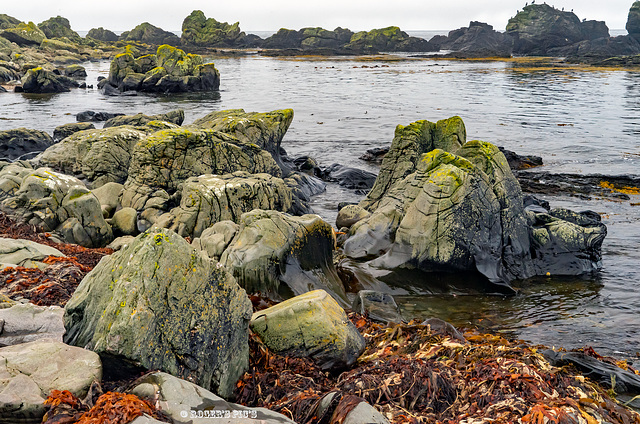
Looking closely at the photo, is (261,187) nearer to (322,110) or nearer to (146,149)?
(146,149)

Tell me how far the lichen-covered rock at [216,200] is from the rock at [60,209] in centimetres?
158

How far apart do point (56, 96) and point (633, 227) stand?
133ft

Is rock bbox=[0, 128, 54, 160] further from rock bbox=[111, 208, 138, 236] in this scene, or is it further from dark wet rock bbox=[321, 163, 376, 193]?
dark wet rock bbox=[321, 163, 376, 193]

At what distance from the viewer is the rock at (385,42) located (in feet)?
364

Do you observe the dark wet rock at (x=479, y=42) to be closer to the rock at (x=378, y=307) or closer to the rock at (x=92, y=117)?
the rock at (x=92, y=117)

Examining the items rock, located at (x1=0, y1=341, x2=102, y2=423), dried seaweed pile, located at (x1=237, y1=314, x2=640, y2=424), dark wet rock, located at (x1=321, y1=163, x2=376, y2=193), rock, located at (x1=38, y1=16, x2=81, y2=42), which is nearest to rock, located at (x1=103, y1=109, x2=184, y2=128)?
dark wet rock, located at (x1=321, y1=163, x2=376, y2=193)

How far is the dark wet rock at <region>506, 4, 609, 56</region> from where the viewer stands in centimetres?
9825

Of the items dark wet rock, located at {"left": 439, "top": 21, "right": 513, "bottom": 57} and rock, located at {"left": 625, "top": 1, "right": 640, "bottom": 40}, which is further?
dark wet rock, located at {"left": 439, "top": 21, "right": 513, "bottom": 57}

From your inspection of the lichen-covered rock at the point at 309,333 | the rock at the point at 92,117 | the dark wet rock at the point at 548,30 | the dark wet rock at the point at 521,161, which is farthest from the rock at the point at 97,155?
the dark wet rock at the point at 548,30

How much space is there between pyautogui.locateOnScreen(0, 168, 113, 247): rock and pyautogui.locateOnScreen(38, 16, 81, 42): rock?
103m

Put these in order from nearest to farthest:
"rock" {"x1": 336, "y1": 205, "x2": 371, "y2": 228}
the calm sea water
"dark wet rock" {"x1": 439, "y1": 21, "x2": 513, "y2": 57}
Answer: the calm sea water, "rock" {"x1": 336, "y1": 205, "x2": 371, "y2": 228}, "dark wet rock" {"x1": 439, "y1": 21, "x2": 513, "y2": 57}

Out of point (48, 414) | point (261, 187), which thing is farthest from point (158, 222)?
point (48, 414)

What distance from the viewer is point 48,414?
370cm

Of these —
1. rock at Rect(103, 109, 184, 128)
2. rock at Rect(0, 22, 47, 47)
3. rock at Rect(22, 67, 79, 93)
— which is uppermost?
rock at Rect(0, 22, 47, 47)
